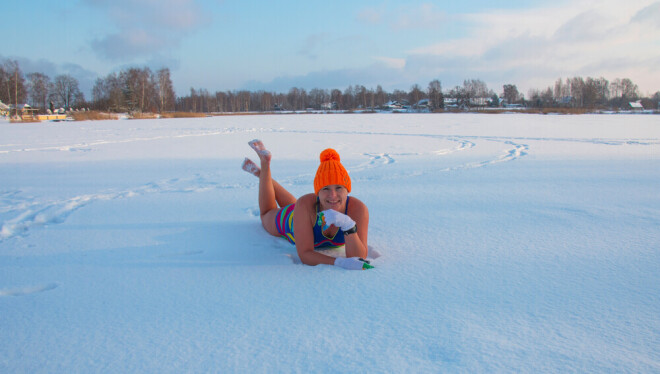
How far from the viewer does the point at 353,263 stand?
1.94 m

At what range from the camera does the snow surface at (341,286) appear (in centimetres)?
124

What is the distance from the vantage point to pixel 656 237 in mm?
2340

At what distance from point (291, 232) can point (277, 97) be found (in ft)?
314

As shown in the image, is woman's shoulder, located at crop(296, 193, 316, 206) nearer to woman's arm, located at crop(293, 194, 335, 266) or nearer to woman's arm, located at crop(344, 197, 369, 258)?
woman's arm, located at crop(293, 194, 335, 266)

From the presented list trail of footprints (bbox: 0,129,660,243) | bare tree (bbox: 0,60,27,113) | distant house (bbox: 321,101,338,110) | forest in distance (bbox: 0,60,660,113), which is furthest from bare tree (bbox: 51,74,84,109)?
trail of footprints (bbox: 0,129,660,243)

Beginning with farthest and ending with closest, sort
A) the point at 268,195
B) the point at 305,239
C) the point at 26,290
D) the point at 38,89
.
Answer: the point at 38,89 → the point at 268,195 → the point at 305,239 → the point at 26,290

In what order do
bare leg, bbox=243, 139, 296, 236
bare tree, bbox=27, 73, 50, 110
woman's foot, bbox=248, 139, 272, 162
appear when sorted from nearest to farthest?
bare leg, bbox=243, 139, 296, 236 → woman's foot, bbox=248, 139, 272, 162 → bare tree, bbox=27, 73, 50, 110

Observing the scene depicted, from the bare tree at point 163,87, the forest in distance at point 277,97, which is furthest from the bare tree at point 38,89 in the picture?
the bare tree at point 163,87

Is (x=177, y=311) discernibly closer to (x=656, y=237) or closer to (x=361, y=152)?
(x=656, y=237)

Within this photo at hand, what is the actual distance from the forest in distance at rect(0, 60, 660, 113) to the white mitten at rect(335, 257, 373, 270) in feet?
157

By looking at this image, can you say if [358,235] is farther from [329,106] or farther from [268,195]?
[329,106]

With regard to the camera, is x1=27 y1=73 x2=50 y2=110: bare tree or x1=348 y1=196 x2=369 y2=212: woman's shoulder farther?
x1=27 y1=73 x2=50 y2=110: bare tree

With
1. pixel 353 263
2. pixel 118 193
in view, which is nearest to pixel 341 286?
pixel 353 263

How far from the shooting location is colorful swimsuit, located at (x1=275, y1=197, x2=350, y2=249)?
2248 millimetres
